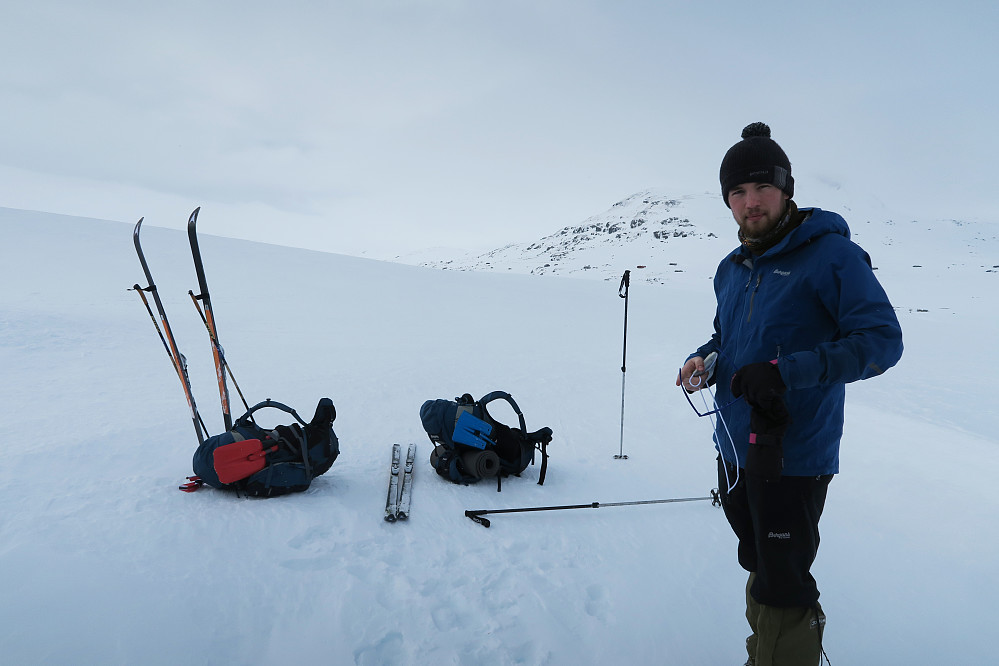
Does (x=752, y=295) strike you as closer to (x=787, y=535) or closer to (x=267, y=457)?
(x=787, y=535)

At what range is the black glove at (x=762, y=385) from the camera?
1.62 meters

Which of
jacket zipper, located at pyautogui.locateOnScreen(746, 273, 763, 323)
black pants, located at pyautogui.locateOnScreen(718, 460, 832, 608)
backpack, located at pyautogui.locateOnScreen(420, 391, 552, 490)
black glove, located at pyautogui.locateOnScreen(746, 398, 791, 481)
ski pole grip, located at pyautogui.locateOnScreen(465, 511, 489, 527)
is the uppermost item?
jacket zipper, located at pyautogui.locateOnScreen(746, 273, 763, 323)

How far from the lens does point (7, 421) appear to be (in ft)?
16.3

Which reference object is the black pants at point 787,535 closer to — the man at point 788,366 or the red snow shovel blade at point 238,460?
the man at point 788,366

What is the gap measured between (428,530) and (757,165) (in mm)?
3060

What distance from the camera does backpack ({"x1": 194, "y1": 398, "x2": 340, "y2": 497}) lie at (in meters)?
3.52

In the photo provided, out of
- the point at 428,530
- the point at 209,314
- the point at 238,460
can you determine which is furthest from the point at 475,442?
the point at 209,314

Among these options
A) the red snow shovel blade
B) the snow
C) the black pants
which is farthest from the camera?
the red snow shovel blade

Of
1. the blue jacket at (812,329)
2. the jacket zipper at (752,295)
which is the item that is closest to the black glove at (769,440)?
the blue jacket at (812,329)

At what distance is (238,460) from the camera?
3.51m

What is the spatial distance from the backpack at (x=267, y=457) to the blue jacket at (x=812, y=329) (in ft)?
10.3

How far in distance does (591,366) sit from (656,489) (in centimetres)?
521

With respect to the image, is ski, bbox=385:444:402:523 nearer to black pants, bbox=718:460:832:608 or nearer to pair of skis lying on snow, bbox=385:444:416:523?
pair of skis lying on snow, bbox=385:444:416:523

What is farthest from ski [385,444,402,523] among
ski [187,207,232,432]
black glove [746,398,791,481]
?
black glove [746,398,791,481]
